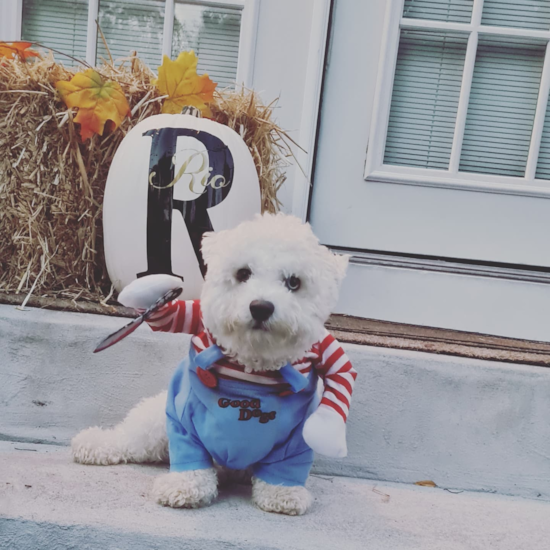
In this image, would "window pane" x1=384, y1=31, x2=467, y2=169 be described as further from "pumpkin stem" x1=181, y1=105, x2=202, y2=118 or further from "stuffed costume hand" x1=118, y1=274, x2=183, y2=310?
"stuffed costume hand" x1=118, y1=274, x2=183, y2=310

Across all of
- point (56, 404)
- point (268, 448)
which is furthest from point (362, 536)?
point (56, 404)

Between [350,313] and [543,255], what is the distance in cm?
71

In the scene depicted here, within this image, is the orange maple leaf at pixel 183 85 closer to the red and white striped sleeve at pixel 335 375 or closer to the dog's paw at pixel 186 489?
the red and white striped sleeve at pixel 335 375

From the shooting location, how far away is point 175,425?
1122 mm

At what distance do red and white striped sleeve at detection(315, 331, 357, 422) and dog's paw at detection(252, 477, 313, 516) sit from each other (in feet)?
0.58

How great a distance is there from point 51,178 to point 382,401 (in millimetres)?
1149

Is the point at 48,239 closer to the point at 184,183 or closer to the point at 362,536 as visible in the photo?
the point at 184,183

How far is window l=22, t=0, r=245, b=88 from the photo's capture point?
2.11 m

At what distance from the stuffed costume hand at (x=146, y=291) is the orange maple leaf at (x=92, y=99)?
74cm

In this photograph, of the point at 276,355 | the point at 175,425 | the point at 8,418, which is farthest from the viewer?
the point at 8,418

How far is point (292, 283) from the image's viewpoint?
3.30 ft

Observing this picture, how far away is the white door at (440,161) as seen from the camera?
193 centimetres

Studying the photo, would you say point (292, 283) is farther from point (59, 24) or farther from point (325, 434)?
point (59, 24)

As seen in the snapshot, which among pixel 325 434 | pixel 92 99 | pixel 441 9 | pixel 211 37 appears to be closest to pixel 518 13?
pixel 441 9
